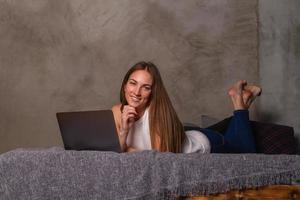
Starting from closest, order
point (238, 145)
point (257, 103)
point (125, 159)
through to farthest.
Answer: point (125, 159) < point (238, 145) < point (257, 103)

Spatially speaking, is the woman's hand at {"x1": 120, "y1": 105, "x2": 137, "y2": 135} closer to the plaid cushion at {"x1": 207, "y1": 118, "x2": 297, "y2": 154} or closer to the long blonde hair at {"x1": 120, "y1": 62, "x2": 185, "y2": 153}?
the long blonde hair at {"x1": 120, "y1": 62, "x2": 185, "y2": 153}

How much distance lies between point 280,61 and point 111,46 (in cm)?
108

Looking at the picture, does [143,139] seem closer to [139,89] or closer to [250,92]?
[139,89]

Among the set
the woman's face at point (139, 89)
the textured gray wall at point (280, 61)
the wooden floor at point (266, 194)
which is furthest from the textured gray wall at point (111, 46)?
the wooden floor at point (266, 194)

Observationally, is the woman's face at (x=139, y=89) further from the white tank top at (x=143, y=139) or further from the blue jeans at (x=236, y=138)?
the blue jeans at (x=236, y=138)

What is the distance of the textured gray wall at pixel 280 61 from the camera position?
246 centimetres

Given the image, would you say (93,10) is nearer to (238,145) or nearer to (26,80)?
(26,80)

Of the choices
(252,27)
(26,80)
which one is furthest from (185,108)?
(26,80)

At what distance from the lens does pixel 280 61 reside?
254cm

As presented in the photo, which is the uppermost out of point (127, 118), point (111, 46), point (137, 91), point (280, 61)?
point (111, 46)

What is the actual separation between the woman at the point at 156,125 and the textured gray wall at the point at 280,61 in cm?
60

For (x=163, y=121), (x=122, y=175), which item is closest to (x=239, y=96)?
(x=163, y=121)

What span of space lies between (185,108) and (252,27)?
689 mm

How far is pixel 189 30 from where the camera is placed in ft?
8.81
